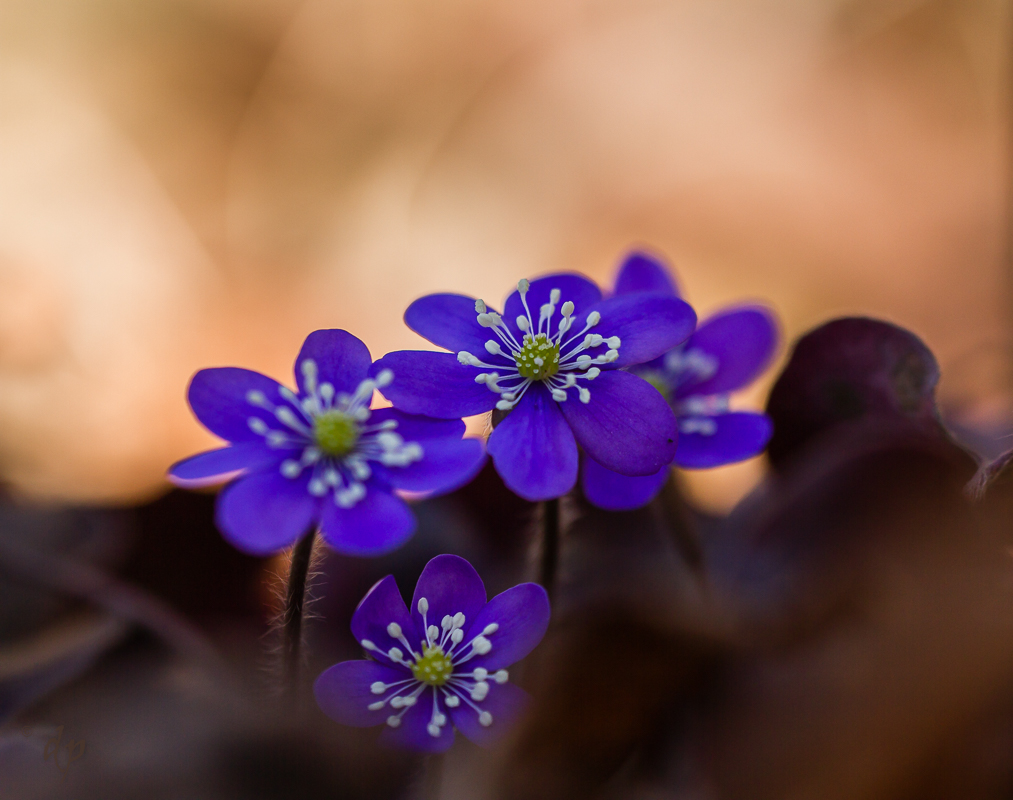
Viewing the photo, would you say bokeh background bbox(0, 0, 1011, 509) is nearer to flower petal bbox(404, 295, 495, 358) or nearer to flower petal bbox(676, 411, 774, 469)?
flower petal bbox(676, 411, 774, 469)

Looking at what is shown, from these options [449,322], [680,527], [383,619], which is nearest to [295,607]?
[383,619]

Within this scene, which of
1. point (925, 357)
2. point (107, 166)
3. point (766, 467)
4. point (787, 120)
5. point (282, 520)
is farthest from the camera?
point (787, 120)

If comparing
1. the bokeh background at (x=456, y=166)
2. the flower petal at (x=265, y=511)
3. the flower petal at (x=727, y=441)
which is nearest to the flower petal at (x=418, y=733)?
the flower petal at (x=265, y=511)

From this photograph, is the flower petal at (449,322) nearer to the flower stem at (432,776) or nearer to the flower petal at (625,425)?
the flower petal at (625,425)

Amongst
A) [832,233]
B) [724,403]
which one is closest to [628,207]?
[832,233]

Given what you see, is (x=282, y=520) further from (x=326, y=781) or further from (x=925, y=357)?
(x=925, y=357)

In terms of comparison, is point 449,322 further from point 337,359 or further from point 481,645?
point 481,645

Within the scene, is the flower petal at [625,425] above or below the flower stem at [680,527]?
above
